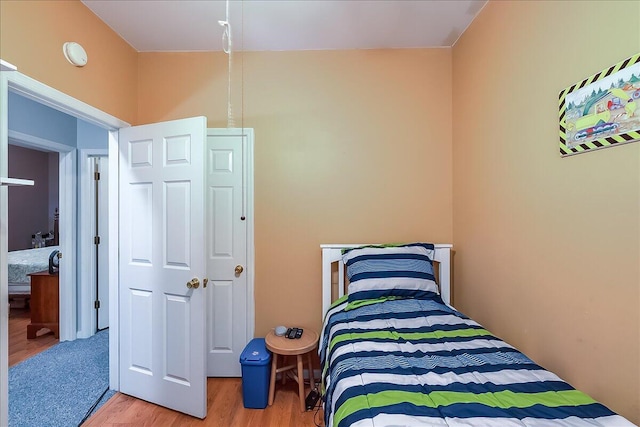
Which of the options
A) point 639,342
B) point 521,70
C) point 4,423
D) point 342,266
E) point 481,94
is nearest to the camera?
point 639,342

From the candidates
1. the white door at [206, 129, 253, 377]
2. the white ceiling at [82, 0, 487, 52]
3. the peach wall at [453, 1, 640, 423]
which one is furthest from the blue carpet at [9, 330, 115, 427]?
the peach wall at [453, 1, 640, 423]

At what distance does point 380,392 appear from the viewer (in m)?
1.04

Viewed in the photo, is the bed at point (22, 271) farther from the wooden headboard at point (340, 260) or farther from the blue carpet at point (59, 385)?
the wooden headboard at point (340, 260)

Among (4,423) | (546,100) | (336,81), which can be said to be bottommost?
(4,423)

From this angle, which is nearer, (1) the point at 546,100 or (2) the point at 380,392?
(2) the point at 380,392

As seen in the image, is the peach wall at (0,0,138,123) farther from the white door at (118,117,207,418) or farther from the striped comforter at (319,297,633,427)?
the striped comforter at (319,297,633,427)

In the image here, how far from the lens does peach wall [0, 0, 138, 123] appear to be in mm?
1419

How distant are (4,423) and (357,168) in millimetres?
2392

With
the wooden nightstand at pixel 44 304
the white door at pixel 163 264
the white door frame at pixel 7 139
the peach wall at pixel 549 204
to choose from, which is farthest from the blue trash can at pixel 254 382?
the wooden nightstand at pixel 44 304

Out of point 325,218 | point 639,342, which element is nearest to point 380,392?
point 639,342

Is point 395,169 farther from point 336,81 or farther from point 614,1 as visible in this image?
point 614,1

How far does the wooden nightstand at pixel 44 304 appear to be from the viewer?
10.0ft

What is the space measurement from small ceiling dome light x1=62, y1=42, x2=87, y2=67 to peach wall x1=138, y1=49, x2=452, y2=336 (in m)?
0.98

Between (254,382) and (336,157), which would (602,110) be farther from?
(254,382)
